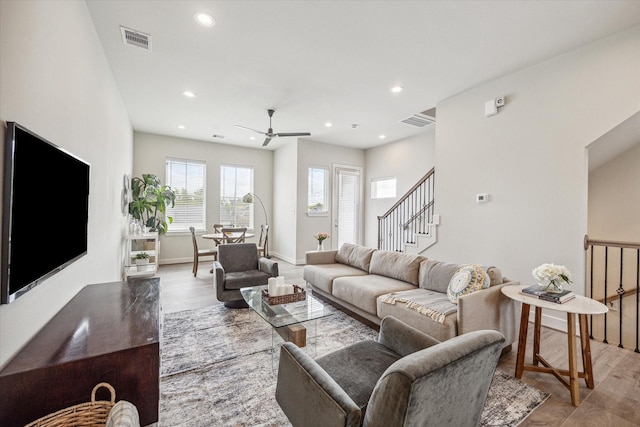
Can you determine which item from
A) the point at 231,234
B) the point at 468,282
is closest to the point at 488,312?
the point at 468,282

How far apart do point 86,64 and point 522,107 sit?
4674 millimetres

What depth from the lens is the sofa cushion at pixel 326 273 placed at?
11.8 feet

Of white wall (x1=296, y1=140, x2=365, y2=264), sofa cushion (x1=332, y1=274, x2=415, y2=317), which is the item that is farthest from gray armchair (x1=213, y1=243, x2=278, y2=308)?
white wall (x1=296, y1=140, x2=365, y2=264)

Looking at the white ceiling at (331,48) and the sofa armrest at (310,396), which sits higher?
the white ceiling at (331,48)

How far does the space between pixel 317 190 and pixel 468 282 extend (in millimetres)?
5004

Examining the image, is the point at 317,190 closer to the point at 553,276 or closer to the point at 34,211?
the point at 553,276

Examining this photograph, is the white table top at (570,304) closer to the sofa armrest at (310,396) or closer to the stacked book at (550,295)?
the stacked book at (550,295)

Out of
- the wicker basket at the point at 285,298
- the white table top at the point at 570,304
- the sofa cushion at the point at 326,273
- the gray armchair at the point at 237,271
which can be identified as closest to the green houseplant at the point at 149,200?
the gray armchair at the point at 237,271

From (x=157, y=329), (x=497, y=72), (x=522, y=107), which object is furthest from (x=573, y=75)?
(x=157, y=329)

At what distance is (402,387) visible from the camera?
0.87 meters

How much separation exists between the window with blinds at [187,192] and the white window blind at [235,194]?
469mm

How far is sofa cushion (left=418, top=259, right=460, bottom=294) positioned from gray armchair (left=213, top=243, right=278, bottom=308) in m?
1.89

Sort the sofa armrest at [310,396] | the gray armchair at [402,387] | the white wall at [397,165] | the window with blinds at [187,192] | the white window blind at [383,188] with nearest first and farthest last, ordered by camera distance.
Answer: the gray armchair at [402,387] → the sofa armrest at [310,396] → the white wall at [397,165] → the window with blinds at [187,192] → the white window blind at [383,188]

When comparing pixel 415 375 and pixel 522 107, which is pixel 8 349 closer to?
pixel 415 375
